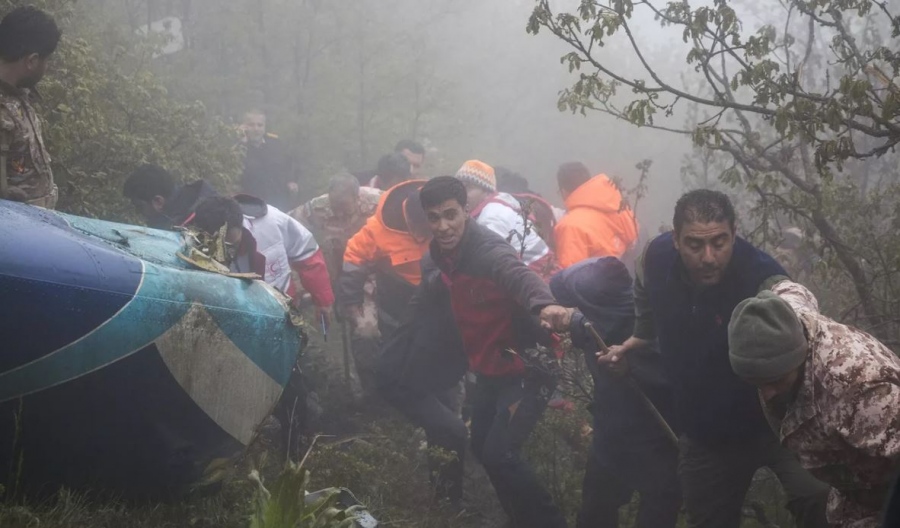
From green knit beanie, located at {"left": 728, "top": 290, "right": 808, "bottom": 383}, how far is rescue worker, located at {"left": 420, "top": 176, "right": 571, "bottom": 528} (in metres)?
1.95

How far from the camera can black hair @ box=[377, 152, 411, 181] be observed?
8.15 metres

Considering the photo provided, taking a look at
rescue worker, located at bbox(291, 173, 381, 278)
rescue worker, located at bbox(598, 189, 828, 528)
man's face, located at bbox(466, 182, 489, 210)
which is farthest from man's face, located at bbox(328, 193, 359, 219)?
rescue worker, located at bbox(598, 189, 828, 528)

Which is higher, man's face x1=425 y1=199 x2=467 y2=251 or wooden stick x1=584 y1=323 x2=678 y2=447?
man's face x1=425 y1=199 x2=467 y2=251

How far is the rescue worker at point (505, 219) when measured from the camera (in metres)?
6.21

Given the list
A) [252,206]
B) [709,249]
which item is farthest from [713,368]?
[252,206]

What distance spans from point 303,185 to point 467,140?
3.85m

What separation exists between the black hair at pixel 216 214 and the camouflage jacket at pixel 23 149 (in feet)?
3.38

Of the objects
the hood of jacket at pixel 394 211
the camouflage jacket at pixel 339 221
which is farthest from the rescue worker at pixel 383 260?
the camouflage jacket at pixel 339 221

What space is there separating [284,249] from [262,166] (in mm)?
4064

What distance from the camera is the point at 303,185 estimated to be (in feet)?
38.1

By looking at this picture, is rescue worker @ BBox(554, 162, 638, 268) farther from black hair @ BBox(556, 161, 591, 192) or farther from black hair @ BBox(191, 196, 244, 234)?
black hair @ BBox(191, 196, 244, 234)

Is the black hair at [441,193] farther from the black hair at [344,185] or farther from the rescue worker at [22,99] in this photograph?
the black hair at [344,185]

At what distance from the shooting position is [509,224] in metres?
6.46

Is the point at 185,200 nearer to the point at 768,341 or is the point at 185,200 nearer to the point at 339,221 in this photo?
the point at 339,221
